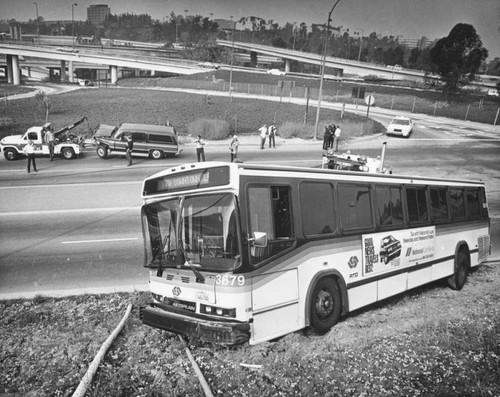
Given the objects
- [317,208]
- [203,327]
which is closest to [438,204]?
[317,208]

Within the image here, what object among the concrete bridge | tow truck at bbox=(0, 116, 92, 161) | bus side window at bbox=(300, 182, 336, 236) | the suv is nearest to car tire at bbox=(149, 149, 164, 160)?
the suv

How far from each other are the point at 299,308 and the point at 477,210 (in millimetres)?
8217

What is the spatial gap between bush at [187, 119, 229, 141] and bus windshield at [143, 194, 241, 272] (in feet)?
86.4

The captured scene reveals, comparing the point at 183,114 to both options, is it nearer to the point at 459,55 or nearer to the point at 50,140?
the point at 50,140

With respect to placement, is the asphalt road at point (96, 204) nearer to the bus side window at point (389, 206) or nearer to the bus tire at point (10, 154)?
the bus tire at point (10, 154)

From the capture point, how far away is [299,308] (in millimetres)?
7004

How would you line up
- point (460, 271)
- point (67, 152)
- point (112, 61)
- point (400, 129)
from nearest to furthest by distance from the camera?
1. point (460, 271)
2. point (67, 152)
3. point (400, 129)
4. point (112, 61)

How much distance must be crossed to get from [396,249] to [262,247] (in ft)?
13.6

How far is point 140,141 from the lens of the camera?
2567 cm

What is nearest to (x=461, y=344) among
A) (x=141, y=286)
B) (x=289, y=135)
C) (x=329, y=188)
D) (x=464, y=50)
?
(x=329, y=188)

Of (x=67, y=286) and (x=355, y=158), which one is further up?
(x=355, y=158)

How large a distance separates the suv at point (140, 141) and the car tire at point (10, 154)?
4923 mm

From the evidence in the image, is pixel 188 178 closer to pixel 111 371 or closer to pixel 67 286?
pixel 111 371

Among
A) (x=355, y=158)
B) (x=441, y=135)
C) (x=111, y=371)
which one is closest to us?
(x=111, y=371)
